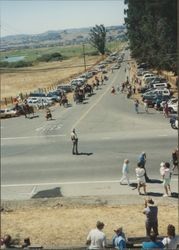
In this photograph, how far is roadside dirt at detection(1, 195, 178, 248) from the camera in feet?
44.5

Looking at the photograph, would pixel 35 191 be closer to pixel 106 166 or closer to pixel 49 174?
pixel 49 174

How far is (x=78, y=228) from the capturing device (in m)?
14.1

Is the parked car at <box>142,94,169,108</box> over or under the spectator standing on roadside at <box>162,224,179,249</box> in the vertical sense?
under

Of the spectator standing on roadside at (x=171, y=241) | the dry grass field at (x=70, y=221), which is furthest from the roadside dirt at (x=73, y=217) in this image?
the spectator standing on roadside at (x=171, y=241)

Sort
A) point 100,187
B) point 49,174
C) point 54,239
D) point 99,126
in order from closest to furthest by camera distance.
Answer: point 54,239, point 100,187, point 49,174, point 99,126

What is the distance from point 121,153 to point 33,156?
4308mm

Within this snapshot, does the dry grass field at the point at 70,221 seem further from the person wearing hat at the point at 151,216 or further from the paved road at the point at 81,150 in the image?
the paved road at the point at 81,150

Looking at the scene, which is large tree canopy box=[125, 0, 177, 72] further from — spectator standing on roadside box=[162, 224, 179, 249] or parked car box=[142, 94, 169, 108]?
spectator standing on roadside box=[162, 224, 179, 249]

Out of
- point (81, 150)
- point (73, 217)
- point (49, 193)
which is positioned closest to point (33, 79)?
point (81, 150)

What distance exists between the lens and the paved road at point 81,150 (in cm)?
1883

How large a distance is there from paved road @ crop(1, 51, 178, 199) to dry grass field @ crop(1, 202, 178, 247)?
1736 mm

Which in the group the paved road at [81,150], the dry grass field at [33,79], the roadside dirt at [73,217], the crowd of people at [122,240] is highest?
the crowd of people at [122,240]

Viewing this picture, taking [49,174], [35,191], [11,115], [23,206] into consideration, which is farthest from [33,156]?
[11,115]

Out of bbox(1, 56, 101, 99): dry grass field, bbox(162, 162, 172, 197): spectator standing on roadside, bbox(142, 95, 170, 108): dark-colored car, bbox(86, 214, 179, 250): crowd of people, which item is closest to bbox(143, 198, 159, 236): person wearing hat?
bbox(86, 214, 179, 250): crowd of people
